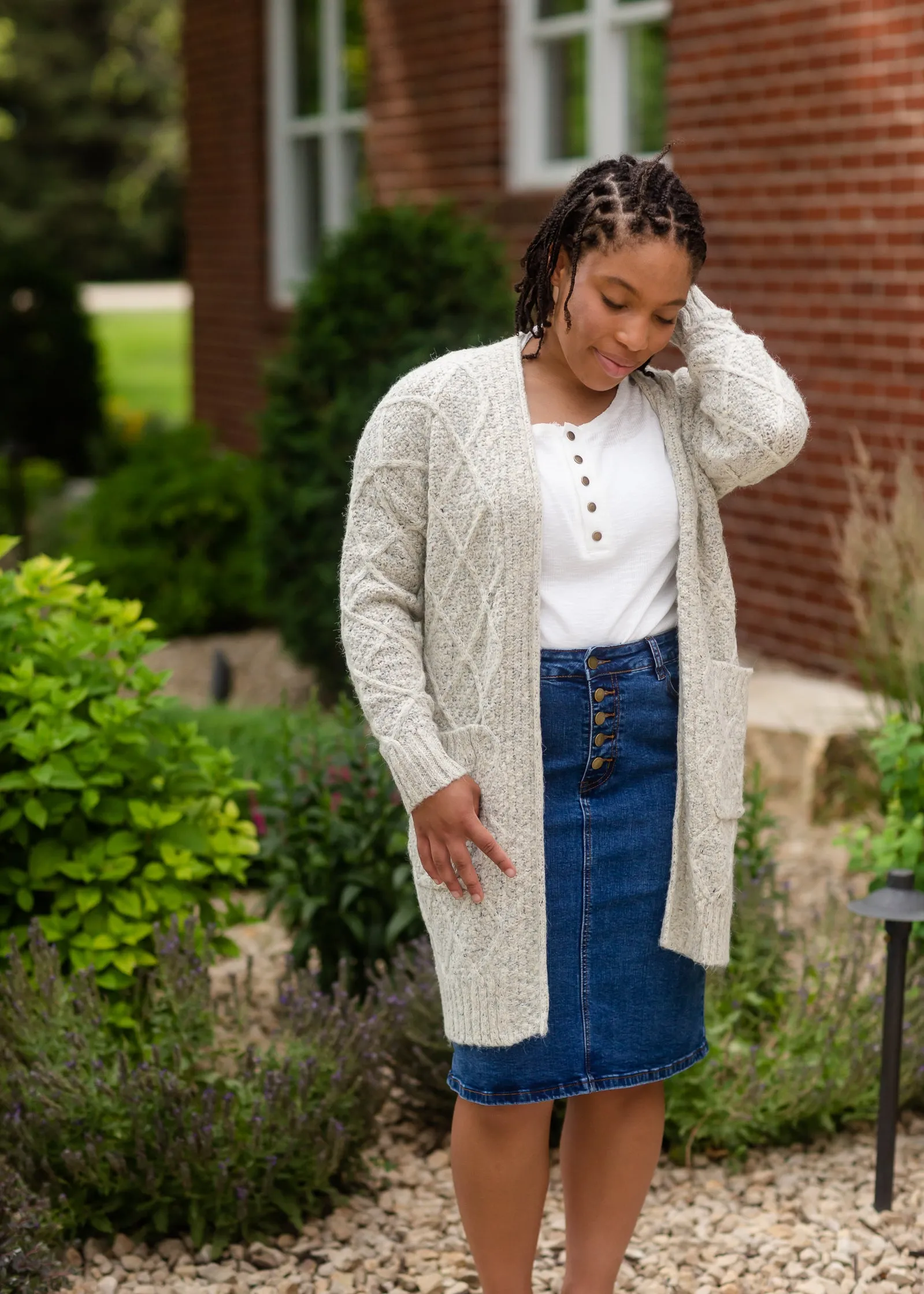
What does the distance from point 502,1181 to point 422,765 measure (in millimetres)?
620

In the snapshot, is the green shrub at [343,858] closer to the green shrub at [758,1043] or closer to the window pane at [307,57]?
the green shrub at [758,1043]

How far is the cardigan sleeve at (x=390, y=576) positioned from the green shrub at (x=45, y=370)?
13071 millimetres

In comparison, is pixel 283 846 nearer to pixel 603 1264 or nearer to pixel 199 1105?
pixel 199 1105

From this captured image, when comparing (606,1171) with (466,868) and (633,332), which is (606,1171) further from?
(633,332)

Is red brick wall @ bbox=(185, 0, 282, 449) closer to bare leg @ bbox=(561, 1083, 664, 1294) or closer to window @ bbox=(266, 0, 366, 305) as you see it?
window @ bbox=(266, 0, 366, 305)

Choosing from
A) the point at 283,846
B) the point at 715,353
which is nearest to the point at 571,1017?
the point at 715,353

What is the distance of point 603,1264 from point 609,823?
2.29ft

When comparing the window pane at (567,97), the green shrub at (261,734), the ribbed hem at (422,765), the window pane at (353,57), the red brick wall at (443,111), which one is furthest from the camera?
the window pane at (353,57)

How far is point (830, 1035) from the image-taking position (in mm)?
3275

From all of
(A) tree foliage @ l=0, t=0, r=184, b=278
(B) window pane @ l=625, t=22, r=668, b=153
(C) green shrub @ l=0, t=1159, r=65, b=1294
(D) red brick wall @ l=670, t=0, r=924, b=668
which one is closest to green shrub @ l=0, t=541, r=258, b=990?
(C) green shrub @ l=0, t=1159, r=65, b=1294

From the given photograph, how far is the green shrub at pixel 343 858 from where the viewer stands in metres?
3.51

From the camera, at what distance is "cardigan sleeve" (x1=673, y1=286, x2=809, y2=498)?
222 centimetres

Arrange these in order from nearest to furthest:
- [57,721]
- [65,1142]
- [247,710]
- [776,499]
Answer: [65,1142], [57,721], [247,710], [776,499]

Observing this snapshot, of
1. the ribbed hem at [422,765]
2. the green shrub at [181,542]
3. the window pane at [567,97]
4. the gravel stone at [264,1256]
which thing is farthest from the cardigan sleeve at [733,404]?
the green shrub at [181,542]
